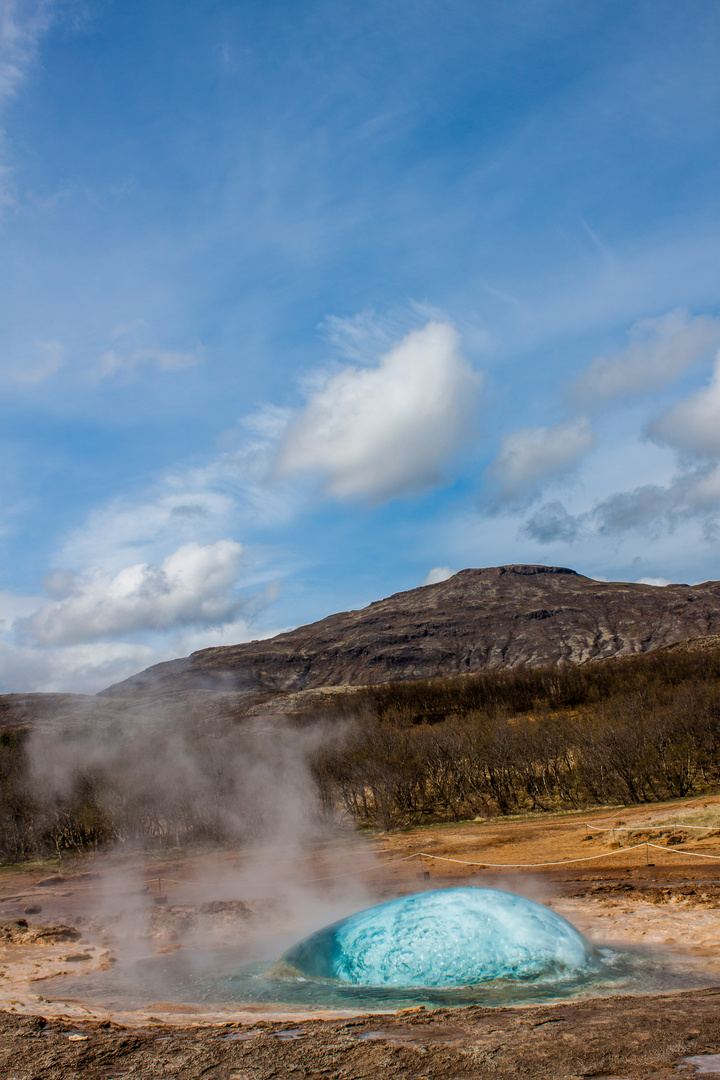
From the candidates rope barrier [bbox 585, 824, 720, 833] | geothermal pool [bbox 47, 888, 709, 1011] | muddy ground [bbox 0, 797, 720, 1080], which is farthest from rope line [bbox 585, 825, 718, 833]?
geothermal pool [bbox 47, 888, 709, 1011]

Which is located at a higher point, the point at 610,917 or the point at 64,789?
the point at 64,789

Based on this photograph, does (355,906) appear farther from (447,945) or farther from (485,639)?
(485,639)

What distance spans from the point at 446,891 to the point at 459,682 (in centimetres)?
7372

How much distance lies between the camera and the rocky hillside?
160875 millimetres

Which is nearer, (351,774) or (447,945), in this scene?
(447,945)

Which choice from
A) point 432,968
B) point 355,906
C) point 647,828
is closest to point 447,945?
point 432,968

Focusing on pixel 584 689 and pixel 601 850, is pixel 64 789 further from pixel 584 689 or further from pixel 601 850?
pixel 584 689

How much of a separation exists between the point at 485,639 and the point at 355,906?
538 ft

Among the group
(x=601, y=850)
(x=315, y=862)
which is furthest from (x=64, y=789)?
(x=601, y=850)

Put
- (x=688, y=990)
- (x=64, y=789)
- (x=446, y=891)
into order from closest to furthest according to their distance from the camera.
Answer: (x=688, y=990) < (x=446, y=891) < (x=64, y=789)

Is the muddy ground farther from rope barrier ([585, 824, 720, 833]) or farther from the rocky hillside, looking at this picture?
the rocky hillside

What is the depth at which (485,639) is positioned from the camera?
17650 centimetres

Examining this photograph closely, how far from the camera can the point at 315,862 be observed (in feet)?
80.0

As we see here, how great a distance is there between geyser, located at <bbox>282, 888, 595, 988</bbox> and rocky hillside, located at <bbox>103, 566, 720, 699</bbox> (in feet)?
485
